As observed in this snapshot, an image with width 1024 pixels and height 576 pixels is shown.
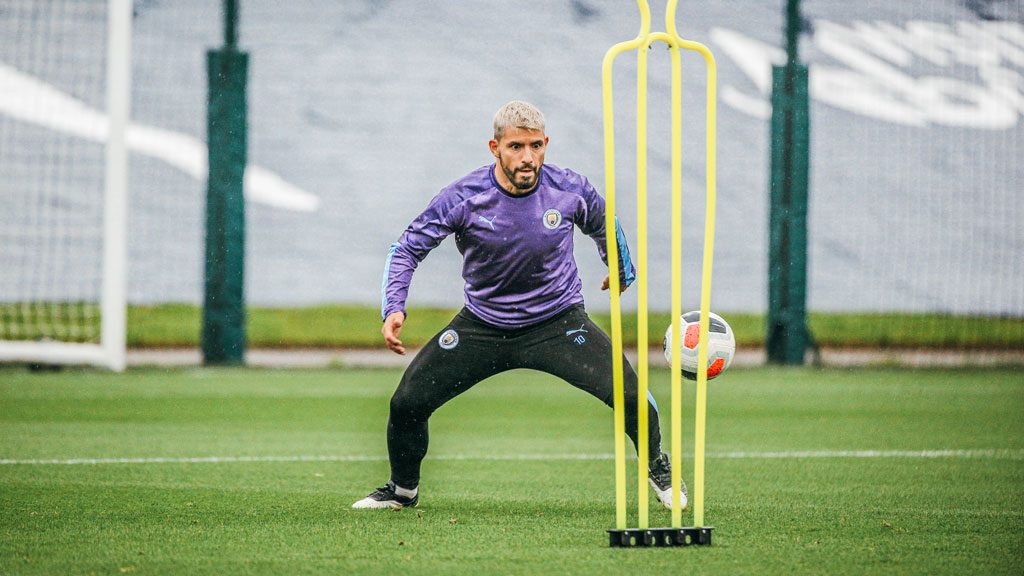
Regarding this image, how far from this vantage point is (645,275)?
427 centimetres

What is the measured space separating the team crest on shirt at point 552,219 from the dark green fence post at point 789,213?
9.52 m

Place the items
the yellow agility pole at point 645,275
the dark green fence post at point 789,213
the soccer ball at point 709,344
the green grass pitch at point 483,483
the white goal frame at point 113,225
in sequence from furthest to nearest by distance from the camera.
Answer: the dark green fence post at point 789,213
the white goal frame at point 113,225
the soccer ball at point 709,344
the green grass pitch at point 483,483
the yellow agility pole at point 645,275

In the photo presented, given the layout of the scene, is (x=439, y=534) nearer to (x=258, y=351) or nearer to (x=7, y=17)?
(x=7, y=17)

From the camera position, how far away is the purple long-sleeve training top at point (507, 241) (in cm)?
530

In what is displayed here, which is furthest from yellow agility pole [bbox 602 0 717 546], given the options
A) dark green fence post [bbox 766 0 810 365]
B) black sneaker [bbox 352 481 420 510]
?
dark green fence post [bbox 766 0 810 365]

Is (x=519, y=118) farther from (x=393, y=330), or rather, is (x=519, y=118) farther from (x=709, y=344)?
(x=709, y=344)

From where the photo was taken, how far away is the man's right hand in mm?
4891

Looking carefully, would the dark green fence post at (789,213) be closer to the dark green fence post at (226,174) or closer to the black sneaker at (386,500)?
the dark green fence post at (226,174)

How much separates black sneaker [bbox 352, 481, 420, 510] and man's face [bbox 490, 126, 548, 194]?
1485mm

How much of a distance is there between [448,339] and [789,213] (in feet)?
31.8

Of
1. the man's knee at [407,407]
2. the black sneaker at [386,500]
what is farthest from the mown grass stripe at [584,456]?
the man's knee at [407,407]

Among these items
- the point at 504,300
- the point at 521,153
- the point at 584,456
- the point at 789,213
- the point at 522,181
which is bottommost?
the point at 584,456

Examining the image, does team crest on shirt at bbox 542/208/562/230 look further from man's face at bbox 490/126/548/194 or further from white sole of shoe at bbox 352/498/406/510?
white sole of shoe at bbox 352/498/406/510

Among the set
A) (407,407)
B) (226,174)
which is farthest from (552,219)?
(226,174)
